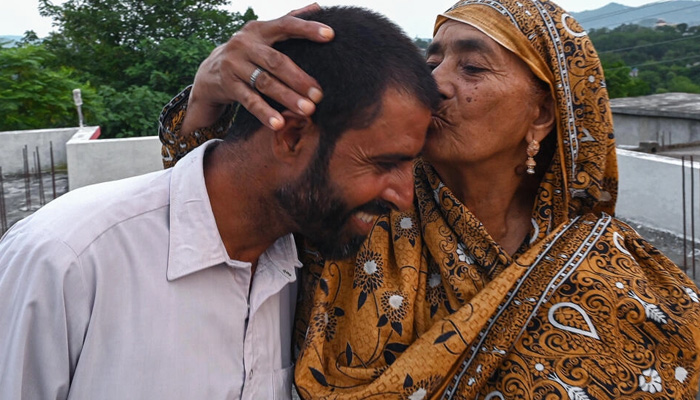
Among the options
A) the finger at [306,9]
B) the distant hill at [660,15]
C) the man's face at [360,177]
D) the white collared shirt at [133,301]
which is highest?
the distant hill at [660,15]

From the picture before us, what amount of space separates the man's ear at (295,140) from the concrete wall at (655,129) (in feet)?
44.8

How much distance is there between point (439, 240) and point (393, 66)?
24.2 inches

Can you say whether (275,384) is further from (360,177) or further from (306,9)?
(306,9)

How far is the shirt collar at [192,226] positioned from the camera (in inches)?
63.7

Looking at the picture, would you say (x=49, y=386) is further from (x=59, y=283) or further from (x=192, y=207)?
(x=192, y=207)

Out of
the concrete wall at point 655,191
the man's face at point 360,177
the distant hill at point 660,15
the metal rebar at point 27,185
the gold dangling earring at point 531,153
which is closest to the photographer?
the man's face at point 360,177

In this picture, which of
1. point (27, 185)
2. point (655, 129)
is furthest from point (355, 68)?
point (655, 129)

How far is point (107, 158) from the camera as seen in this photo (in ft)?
37.6

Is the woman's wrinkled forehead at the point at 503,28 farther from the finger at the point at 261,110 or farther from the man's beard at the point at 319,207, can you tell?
the finger at the point at 261,110

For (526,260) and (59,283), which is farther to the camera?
(526,260)

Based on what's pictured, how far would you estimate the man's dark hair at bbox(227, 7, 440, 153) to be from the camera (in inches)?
62.9

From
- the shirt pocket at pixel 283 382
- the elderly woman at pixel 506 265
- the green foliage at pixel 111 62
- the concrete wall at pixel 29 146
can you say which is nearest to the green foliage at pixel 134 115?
the green foliage at pixel 111 62

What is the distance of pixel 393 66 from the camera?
1634 millimetres

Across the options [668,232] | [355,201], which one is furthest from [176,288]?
[668,232]
